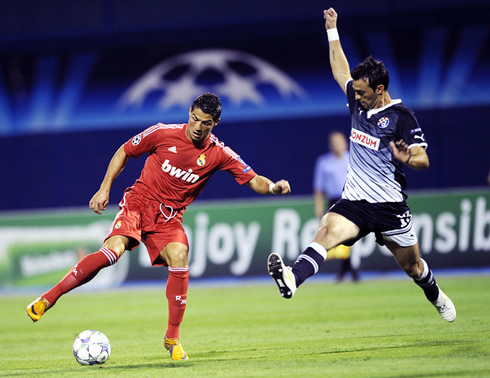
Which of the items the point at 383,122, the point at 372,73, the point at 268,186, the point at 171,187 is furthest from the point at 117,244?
the point at 372,73

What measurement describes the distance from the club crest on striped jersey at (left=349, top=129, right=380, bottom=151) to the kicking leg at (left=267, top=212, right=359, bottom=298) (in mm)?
649

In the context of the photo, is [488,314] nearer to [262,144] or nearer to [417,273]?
[417,273]

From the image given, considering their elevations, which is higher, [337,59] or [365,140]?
[337,59]

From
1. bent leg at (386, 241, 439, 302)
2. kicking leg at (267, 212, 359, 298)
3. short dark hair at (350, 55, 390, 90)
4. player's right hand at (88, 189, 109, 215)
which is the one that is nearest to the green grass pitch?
bent leg at (386, 241, 439, 302)

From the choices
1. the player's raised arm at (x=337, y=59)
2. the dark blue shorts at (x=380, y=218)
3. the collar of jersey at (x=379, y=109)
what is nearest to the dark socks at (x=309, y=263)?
the dark blue shorts at (x=380, y=218)

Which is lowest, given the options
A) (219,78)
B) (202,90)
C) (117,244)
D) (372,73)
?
(117,244)

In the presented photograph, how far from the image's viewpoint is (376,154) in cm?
685

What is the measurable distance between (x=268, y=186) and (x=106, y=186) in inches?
54.9

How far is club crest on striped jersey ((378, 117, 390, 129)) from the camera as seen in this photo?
22.0 feet

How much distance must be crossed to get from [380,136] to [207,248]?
8.78 m

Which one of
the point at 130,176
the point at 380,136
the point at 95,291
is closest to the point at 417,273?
the point at 380,136

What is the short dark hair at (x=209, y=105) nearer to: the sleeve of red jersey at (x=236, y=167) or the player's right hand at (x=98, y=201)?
the sleeve of red jersey at (x=236, y=167)

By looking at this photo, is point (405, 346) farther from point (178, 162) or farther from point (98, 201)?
point (98, 201)

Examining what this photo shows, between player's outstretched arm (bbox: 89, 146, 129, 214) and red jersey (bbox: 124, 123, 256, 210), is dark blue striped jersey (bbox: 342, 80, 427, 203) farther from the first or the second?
player's outstretched arm (bbox: 89, 146, 129, 214)
